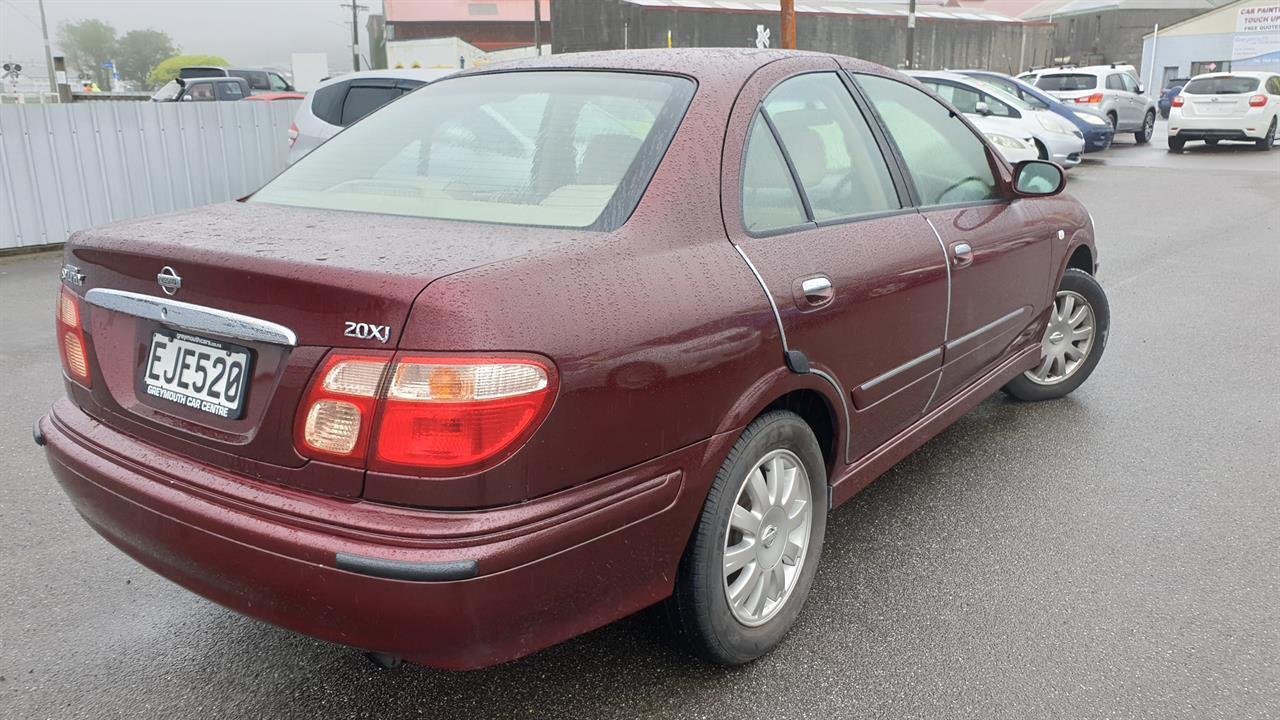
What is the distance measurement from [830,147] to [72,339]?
7.10 ft

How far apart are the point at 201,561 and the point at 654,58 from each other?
182 cm

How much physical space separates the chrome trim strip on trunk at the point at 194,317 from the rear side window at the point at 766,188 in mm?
1158

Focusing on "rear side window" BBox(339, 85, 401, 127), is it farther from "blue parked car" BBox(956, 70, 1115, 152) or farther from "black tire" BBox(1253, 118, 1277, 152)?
"black tire" BBox(1253, 118, 1277, 152)

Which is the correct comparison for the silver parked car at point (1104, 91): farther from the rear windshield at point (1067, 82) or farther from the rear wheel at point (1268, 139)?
the rear wheel at point (1268, 139)

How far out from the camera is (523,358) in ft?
6.10

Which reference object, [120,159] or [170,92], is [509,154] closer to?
[120,159]

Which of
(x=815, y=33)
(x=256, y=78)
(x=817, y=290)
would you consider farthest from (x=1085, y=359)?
(x=815, y=33)

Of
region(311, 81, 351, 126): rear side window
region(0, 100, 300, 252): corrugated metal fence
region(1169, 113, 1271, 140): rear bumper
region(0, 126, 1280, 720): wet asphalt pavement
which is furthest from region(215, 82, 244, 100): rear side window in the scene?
region(1169, 113, 1271, 140): rear bumper

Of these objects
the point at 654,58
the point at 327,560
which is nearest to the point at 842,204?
the point at 654,58

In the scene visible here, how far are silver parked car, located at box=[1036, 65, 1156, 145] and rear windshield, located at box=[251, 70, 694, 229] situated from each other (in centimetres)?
1975

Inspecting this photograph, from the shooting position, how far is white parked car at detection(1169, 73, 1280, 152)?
65.2 feet

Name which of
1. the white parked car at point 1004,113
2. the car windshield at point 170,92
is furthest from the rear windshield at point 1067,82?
the car windshield at point 170,92

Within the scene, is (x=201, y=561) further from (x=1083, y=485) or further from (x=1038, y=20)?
(x=1038, y=20)

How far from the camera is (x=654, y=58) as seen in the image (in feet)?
9.36
